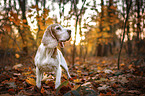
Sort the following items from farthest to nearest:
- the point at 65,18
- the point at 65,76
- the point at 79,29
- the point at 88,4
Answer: the point at 79,29
the point at 65,18
the point at 88,4
the point at 65,76

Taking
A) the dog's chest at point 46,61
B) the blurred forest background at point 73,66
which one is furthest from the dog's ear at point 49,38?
the blurred forest background at point 73,66

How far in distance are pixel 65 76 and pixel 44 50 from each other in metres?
1.46

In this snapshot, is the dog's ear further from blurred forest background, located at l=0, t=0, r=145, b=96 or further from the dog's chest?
blurred forest background, located at l=0, t=0, r=145, b=96

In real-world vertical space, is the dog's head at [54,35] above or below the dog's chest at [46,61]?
above

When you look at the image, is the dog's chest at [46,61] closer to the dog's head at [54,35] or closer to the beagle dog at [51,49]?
the beagle dog at [51,49]

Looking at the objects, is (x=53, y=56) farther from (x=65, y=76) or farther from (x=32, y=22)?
(x=32, y=22)

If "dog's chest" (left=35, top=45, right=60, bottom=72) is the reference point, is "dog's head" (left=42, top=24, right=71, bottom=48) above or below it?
above

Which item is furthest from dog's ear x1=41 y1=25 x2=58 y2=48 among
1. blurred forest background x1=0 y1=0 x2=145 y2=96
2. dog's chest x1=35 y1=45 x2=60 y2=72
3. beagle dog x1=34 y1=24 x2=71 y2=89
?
blurred forest background x1=0 y1=0 x2=145 y2=96

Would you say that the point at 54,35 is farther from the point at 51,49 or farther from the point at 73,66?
the point at 73,66

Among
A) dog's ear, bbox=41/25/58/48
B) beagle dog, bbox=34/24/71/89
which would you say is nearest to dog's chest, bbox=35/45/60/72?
beagle dog, bbox=34/24/71/89

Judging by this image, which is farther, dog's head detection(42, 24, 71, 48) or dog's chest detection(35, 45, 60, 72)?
dog's chest detection(35, 45, 60, 72)

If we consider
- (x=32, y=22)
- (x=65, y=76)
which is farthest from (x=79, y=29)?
(x=65, y=76)

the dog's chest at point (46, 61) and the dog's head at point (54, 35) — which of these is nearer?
the dog's head at point (54, 35)

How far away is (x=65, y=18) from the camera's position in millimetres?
5371
